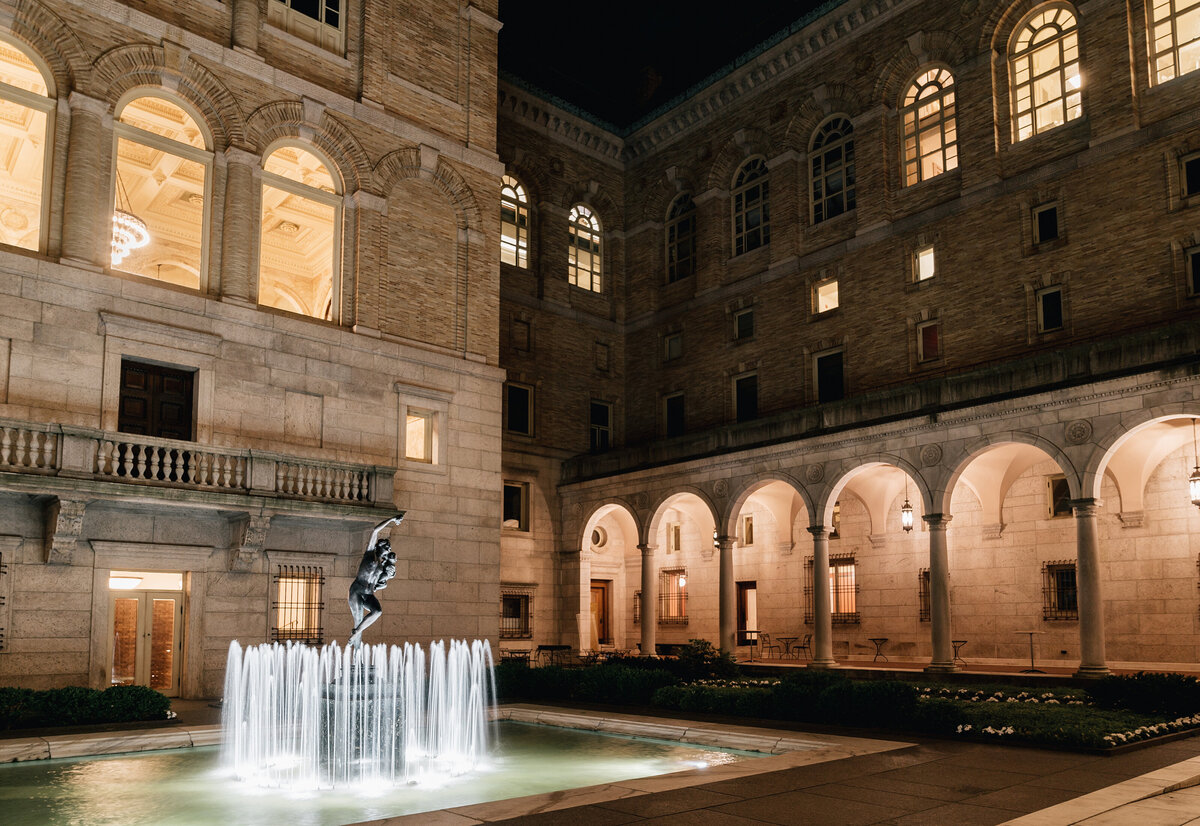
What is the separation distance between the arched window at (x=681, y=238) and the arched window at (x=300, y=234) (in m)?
15.3

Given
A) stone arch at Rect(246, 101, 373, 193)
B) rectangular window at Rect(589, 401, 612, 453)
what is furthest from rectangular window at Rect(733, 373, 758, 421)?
stone arch at Rect(246, 101, 373, 193)

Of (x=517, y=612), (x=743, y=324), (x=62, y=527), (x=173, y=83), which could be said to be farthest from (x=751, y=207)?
(x=62, y=527)

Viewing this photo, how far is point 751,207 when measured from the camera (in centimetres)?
3644

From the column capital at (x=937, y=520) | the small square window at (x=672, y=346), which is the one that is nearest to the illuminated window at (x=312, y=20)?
the small square window at (x=672, y=346)

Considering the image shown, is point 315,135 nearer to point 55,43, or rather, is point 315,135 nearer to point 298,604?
point 55,43

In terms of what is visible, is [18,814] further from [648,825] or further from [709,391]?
[709,391]

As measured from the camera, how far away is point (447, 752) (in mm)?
14555

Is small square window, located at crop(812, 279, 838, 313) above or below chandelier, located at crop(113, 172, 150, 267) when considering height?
above

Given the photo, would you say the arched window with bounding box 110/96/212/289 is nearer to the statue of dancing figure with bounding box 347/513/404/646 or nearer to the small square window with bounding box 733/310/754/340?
the statue of dancing figure with bounding box 347/513/404/646

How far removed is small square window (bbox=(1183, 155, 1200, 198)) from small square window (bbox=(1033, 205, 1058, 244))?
3271mm

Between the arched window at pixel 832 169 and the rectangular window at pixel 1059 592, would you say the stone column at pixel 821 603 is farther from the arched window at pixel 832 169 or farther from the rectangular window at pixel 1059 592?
the arched window at pixel 832 169

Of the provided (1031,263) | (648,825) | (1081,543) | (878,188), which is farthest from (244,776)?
(878,188)

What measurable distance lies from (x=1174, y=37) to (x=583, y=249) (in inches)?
839

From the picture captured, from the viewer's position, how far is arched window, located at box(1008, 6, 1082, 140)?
27.5 m
